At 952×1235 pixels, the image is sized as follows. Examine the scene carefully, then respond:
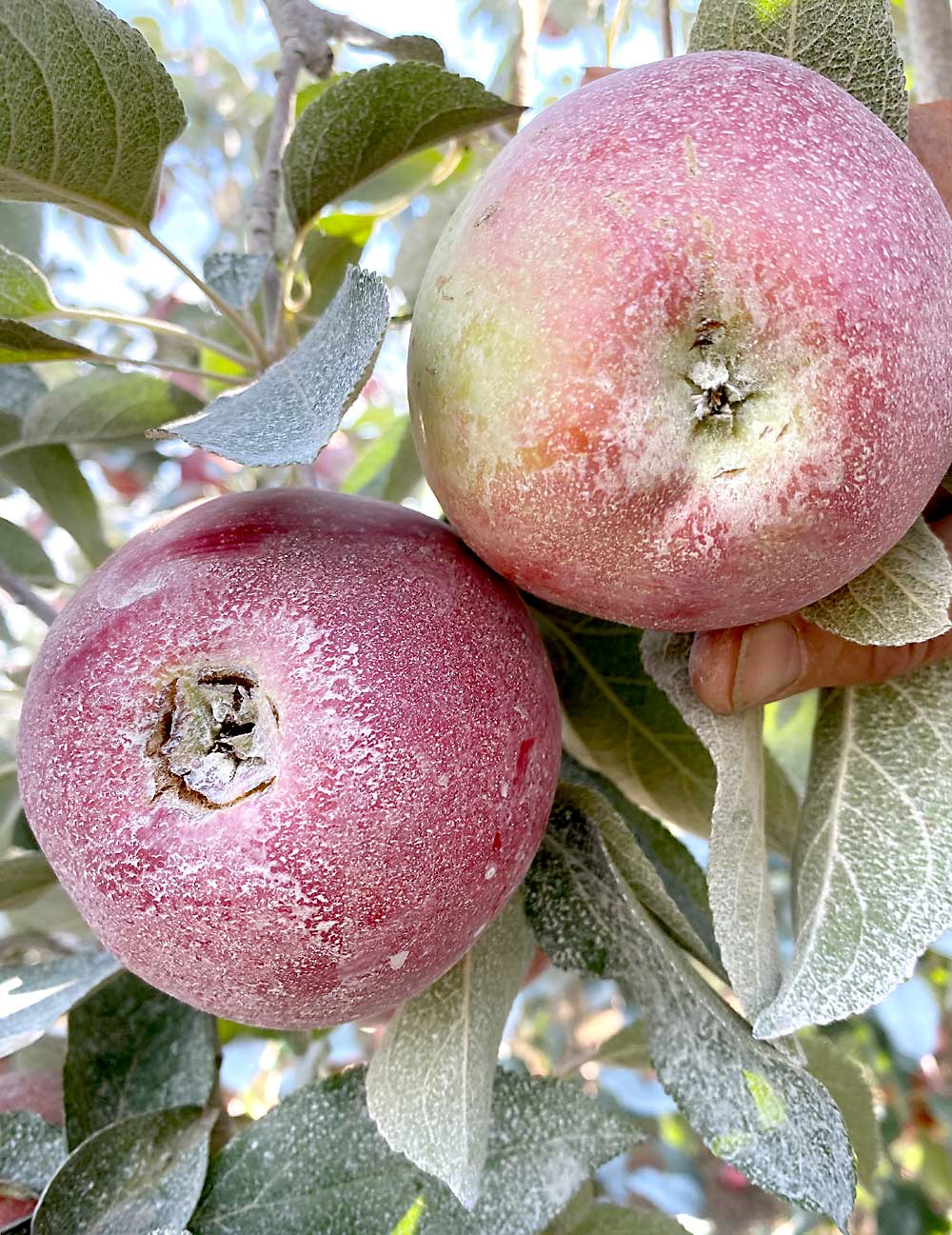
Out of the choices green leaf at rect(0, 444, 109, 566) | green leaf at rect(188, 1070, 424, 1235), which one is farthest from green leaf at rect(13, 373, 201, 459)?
green leaf at rect(188, 1070, 424, 1235)

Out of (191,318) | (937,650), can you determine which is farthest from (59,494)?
(937,650)

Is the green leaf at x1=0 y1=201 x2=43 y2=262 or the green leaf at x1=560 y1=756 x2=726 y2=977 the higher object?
the green leaf at x1=0 y1=201 x2=43 y2=262

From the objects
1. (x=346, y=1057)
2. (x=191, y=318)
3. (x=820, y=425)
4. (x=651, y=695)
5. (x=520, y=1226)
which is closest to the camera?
(x=820, y=425)

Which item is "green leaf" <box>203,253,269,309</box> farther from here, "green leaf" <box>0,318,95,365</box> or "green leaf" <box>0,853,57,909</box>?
"green leaf" <box>0,853,57,909</box>

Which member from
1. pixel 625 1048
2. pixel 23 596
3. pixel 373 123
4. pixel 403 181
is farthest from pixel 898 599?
pixel 403 181

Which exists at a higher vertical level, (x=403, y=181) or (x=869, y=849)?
(x=403, y=181)

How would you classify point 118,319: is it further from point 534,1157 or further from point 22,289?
point 534,1157

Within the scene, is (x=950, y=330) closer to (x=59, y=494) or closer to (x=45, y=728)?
(x=45, y=728)
